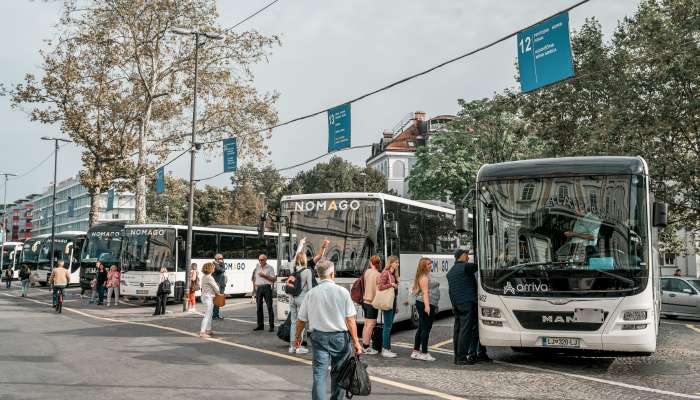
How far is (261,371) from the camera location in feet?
33.7

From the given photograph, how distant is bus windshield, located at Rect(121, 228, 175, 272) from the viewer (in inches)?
1034

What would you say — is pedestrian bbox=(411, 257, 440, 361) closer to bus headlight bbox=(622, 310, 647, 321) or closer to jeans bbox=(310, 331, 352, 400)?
bus headlight bbox=(622, 310, 647, 321)

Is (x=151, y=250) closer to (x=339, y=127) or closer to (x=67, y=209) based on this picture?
(x=339, y=127)

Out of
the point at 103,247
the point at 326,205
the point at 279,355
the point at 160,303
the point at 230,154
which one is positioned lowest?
the point at 279,355

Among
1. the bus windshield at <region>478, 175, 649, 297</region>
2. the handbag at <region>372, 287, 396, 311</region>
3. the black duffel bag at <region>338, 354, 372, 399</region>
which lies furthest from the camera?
the handbag at <region>372, 287, 396, 311</region>

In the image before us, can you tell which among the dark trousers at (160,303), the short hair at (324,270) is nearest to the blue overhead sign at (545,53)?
the short hair at (324,270)

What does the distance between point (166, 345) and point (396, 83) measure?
717cm

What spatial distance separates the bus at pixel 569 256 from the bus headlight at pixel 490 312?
0.6 inches

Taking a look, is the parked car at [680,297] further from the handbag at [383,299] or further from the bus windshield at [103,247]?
the bus windshield at [103,247]

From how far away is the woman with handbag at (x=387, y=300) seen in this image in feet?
38.9

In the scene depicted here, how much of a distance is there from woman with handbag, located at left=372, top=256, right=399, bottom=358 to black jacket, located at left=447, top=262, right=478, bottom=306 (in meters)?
1.11

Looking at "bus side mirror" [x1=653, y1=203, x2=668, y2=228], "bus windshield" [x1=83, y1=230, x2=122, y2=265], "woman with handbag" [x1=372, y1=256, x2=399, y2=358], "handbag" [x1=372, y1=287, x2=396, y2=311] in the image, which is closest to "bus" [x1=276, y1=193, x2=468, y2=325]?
"woman with handbag" [x1=372, y1=256, x2=399, y2=358]

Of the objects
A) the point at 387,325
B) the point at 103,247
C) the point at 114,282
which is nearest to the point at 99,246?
the point at 103,247

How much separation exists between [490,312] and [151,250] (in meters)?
18.4
